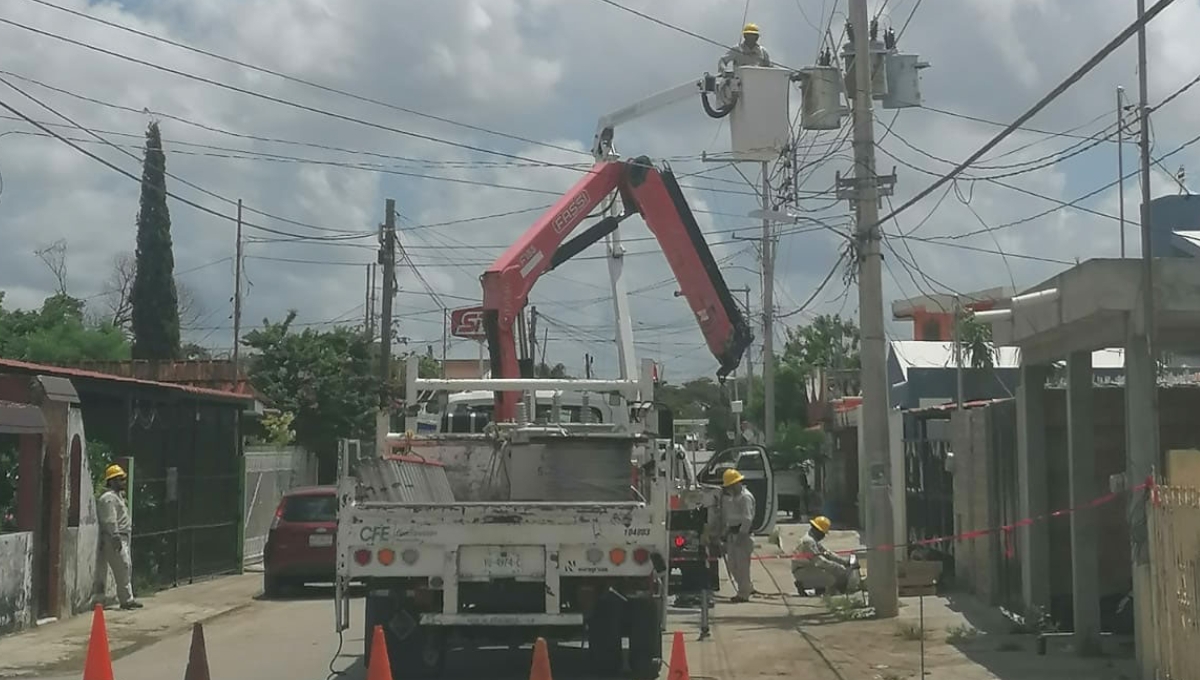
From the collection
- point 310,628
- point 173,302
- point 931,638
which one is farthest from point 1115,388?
point 173,302

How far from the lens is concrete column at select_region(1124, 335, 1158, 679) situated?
Result: 1249cm

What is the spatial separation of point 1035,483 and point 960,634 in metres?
1.79

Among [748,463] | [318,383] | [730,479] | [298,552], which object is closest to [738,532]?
[730,479]

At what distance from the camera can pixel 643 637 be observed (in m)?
12.9

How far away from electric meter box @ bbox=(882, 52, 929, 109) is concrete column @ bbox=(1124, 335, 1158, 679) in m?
7.42

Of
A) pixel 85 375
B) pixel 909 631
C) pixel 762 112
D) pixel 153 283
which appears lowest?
pixel 909 631

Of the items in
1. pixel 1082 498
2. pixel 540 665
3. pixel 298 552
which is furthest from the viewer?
pixel 298 552

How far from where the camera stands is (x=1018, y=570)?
59.8 feet

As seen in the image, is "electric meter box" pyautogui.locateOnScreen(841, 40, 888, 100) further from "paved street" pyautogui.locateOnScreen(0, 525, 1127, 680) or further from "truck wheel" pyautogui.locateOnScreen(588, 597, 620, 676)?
"truck wheel" pyautogui.locateOnScreen(588, 597, 620, 676)

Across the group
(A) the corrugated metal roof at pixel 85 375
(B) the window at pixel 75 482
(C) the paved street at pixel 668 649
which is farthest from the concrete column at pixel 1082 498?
(B) the window at pixel 75 482

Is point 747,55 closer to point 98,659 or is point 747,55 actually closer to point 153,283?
point 98,659

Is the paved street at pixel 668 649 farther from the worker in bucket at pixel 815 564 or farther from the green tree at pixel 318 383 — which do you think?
the green tree at pixel 318 383

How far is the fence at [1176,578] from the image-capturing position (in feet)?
36.0

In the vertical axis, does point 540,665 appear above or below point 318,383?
below
